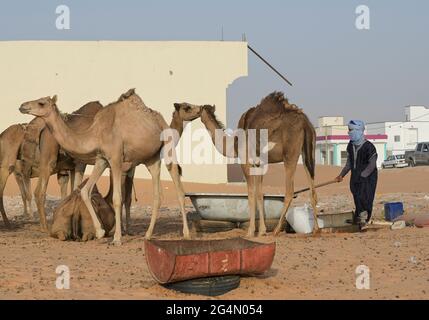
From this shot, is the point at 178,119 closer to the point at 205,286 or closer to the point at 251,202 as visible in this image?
the point at 251,202

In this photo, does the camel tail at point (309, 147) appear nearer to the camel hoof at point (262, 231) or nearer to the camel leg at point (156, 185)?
the camel hoof at point (262, 231)

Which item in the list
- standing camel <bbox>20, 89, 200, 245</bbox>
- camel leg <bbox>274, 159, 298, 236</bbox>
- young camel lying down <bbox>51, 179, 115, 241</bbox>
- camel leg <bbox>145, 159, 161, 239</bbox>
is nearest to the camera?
standing camel <bbox>20, 89, 200, 245</bbox>

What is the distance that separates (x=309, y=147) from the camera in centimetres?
1336

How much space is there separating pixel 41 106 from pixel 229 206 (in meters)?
3.79

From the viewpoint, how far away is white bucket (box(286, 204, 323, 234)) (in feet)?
44.9

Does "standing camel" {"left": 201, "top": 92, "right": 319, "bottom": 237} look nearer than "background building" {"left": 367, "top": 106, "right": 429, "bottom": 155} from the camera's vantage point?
Yes

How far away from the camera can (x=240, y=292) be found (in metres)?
8.20

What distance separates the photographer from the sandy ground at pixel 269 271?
320 inches

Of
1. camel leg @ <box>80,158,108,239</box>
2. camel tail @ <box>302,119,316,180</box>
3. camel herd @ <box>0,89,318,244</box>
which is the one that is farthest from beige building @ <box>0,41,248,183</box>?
camel leg @ <box>80,158,108,239</box>

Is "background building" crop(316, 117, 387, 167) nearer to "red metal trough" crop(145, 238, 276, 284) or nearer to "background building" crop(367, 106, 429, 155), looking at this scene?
"background building" crop(367, 106, 429, 155)

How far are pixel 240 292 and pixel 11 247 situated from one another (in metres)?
4.80

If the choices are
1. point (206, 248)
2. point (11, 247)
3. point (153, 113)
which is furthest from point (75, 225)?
point (206, 248)

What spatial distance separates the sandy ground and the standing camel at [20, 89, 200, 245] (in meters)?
0.89
